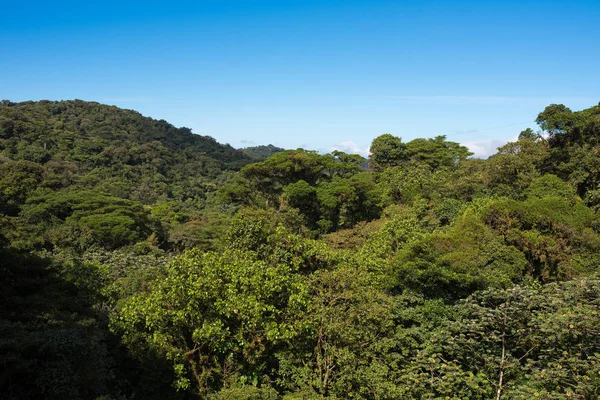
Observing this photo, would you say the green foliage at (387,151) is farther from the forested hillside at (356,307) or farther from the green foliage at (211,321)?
the green foliage at (211,321)

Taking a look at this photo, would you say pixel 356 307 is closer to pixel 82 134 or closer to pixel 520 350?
pixel 520 350

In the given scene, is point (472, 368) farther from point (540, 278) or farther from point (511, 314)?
point (540, 278)

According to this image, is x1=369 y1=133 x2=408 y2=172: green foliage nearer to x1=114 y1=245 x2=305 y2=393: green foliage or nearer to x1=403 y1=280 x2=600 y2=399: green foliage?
x1=403 y1=280 x2=600 y2=399: green foliage

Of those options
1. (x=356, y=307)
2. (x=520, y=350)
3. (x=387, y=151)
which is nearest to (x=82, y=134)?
(x=387, y=151)

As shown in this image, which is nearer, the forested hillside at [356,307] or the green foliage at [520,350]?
the green foliage at [520,350]

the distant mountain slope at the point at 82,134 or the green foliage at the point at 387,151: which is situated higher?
the distant mountain slope at the point at 82,134

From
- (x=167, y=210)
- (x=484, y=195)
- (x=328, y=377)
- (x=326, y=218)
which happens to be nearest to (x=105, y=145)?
(x=167, y=210)

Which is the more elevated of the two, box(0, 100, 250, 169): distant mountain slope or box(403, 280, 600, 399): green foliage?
box(0, 100, 250, 169): distant mountain slope

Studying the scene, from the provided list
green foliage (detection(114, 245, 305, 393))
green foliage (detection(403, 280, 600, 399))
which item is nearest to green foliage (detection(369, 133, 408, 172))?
green foliage (detection(403, 280, 600, 399))

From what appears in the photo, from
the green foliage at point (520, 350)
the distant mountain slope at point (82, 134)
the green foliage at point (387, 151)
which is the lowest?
the green foliage at point (520, 350)

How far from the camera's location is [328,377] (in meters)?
8.05

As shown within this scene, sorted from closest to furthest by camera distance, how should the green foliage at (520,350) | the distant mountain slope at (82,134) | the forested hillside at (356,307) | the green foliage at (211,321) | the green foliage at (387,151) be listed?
the green foliage at (520,350) < the forested hillside at (356,307) < the green foliage at (211,321) < the green foliage at (387,151) < the distant mountain slope at (82,134)

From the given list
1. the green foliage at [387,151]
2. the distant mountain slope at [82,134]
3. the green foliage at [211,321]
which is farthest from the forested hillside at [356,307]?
the distant mountain slope at [82,134]

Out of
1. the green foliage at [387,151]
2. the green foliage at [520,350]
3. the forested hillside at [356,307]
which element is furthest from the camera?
the green foliage at [387,151]
